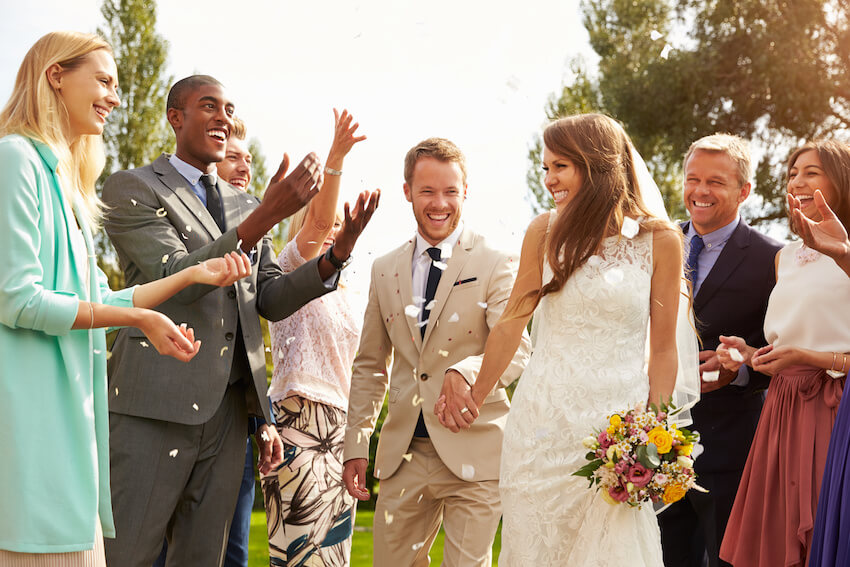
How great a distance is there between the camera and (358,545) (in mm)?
12039

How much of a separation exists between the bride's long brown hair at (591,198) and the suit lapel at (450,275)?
2.67ft

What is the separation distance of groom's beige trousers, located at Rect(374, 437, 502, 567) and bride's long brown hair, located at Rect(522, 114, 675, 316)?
1.07 m

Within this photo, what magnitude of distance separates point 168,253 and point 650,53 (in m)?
18.1

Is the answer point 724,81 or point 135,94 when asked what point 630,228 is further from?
point 135,94

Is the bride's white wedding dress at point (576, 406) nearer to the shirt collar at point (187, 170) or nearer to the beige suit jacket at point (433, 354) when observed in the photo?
the beige suit jacket at point (433, 354)

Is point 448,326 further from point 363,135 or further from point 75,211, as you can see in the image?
point 75,211

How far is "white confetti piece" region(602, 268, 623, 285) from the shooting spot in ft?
11.9

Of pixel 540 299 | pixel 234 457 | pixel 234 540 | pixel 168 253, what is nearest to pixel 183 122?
pixel 168 253

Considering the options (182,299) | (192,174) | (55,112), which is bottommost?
(182,299)

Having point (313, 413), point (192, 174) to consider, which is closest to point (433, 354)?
point (313, 413)

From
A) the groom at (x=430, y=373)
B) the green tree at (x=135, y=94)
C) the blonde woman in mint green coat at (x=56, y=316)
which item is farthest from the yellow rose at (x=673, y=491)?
the green tree at (x=135, y=94)

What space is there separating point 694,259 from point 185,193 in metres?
2.85

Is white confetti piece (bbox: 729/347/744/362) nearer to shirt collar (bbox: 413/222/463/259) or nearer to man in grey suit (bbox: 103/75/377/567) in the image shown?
shirt collar (bbox: 413/222/463/259)

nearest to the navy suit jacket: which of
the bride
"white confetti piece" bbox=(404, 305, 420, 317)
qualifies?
the bride
